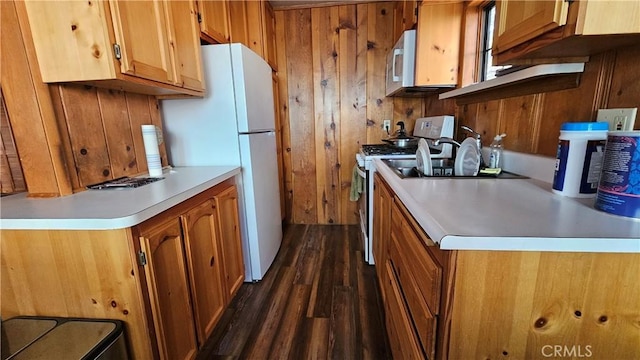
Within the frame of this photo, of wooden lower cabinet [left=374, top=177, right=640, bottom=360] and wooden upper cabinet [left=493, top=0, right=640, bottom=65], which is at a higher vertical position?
wooden upper cabinet [left=493, top=0, right=640, bottom=65]

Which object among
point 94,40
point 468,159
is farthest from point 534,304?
point 94,40

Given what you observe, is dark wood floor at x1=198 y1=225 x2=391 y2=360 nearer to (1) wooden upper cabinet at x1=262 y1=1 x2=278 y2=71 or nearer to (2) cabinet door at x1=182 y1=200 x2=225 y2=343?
(2) cabinet door at x1=182 y1=200 x2=225 y2=343

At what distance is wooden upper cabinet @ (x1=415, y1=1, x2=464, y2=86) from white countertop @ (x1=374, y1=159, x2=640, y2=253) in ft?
4.06

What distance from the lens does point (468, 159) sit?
1.31 m

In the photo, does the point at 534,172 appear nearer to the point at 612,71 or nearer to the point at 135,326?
the point at 612,71

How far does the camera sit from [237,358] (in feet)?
A: 4.69

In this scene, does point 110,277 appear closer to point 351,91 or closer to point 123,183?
point 123,183

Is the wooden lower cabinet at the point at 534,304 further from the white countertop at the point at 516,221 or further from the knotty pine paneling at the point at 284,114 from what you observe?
the knotty pine paneling at the point at 284,114

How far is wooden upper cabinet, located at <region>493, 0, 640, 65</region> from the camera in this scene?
26.0 inches

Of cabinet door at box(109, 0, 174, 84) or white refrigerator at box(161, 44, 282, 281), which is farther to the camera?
white refrigerator at box(161, 44, 282, 281)

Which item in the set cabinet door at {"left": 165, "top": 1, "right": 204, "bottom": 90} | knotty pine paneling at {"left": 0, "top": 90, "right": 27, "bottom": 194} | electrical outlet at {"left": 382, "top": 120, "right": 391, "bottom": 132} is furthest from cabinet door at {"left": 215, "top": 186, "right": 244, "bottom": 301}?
electrical outlet at {"left": 382, "top": 120, "right": 391, "bottom": 132}

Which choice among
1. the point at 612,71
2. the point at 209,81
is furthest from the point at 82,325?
the point at 612,71

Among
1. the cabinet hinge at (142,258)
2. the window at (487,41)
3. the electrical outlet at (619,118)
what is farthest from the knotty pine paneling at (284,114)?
the electrical outlet at (619,118)

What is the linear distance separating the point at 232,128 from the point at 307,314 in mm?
1267
